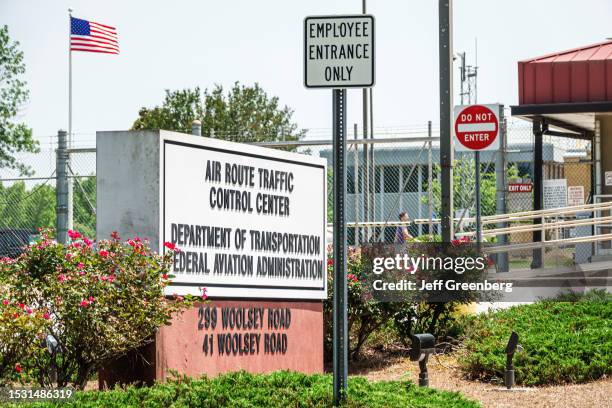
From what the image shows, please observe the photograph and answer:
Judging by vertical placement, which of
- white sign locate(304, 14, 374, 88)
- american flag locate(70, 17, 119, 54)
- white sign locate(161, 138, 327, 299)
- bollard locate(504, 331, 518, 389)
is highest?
american flag locate(70, 17, 119, 54)

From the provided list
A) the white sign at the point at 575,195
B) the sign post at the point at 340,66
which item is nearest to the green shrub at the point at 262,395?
the sign post at the point at 340,66

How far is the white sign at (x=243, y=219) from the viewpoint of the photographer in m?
9.90

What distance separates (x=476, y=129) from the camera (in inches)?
653

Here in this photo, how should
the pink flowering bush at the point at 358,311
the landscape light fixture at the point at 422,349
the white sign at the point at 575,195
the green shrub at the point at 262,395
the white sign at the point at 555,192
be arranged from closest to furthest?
1. the green shrub at the point at 262,395
2. the landscape light fixture at the point at 422,349
3. the pink flowering bush at the point at 358,311
4. the white sign at the point at 555,192
5. the white sign at the point at 575,195

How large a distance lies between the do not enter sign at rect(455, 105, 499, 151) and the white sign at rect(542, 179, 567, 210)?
697 cm

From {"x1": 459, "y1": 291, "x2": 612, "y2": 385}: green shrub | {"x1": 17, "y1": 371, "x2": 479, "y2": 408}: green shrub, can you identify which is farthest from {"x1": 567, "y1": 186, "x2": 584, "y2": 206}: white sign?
{"x1": 17, "y1": 371, "x2": 479, "y2": 408}: green shrub

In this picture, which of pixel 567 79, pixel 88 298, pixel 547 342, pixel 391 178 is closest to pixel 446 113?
pixel 547 342

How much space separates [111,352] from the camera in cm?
902

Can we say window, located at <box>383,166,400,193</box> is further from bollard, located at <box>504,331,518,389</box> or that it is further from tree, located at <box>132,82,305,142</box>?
bollard, located at <box>504,331,518,389</box>

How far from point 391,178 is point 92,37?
1897cm

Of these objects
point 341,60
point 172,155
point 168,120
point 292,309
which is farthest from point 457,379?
point 168,120

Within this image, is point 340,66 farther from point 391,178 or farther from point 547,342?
point 391,178

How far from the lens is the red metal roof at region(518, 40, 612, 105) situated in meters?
A: 22.0

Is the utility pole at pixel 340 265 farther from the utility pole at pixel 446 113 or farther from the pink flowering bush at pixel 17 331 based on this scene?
the utility pole at pixel 446 113
